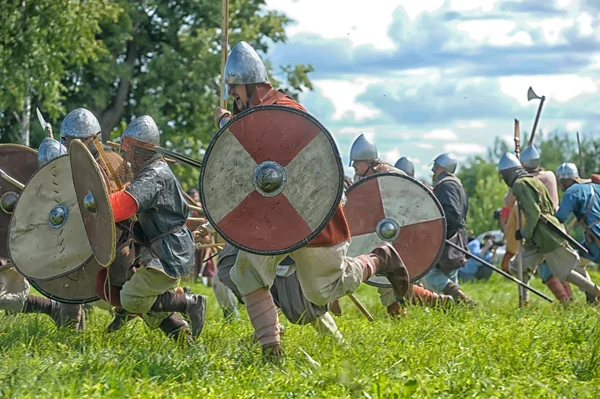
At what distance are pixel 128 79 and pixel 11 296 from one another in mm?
15989

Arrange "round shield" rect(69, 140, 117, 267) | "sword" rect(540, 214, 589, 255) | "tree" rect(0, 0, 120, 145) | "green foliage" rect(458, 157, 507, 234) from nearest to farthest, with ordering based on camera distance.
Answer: "round shield" rect(69, 140, 117, 267), "sword" rect(540, 214, 589, 255), "tree" rect(0, 0, 120, 145), "green foliage" rect(458, 157, 507, 234)

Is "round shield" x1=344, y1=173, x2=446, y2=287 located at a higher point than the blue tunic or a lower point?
higher

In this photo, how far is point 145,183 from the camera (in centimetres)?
579

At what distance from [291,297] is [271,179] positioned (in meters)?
1.46

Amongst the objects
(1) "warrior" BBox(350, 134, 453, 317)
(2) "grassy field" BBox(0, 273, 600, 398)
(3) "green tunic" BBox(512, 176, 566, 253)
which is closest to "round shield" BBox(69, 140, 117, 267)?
(2) "grassy field" BBox(0, 273, 600, 398)

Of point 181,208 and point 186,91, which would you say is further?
point 186,91

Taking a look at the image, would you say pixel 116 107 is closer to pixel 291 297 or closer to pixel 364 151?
pixel 364 151

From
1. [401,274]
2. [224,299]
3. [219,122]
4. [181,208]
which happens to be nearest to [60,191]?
[181,208]

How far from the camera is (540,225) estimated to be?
9.50m

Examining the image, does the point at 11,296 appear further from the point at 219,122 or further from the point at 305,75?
→ the point at 305,75

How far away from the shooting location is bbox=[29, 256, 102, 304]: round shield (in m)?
6.42

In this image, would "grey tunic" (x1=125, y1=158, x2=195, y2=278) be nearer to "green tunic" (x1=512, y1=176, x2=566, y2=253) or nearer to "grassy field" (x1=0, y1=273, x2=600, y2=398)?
"grassy field" (x1=0, y1=273, x2=600, y2=398)

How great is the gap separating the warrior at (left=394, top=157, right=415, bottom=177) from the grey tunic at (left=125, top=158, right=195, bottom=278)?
191 inches

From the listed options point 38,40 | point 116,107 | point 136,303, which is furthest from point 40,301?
point 116,107
